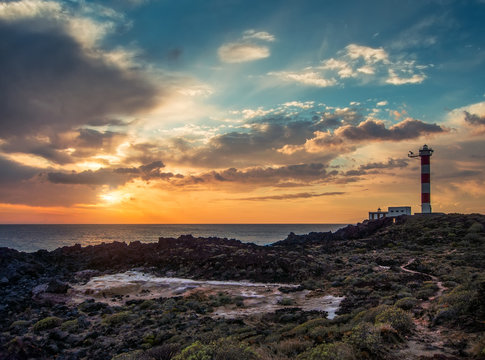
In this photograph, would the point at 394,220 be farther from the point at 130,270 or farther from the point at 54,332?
the point at 54,332

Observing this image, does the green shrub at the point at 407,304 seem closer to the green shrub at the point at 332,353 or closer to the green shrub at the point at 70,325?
the green shrub at the point at 332,353

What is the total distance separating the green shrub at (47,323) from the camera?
17970mm

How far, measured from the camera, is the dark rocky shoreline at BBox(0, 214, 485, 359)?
1328 centimetres

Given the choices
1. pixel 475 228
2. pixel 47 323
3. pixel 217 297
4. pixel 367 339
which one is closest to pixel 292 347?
pixel 367 339

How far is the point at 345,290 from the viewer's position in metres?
23.9

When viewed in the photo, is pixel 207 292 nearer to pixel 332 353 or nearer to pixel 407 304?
pixel 407 304

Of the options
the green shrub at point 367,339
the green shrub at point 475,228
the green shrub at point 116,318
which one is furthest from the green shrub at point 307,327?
the green shrub at point 475,228

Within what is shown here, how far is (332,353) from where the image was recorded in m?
8.98

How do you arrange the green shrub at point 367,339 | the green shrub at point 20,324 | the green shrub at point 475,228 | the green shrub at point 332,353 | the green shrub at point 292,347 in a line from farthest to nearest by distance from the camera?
the green shrub at point 475,228, the green shrub at point 20,324, the green shrub at point 292,347, the green shrub at point 367,339, the green shrub at point 332,353

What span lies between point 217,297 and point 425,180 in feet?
184

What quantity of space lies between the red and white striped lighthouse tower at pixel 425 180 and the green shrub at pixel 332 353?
208 feet

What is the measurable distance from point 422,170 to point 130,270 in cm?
5832

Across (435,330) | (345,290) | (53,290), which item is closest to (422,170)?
(345,290)

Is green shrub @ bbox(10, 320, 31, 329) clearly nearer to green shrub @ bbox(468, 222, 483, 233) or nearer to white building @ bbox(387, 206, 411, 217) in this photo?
green shrub @ bbox(468, 222, 483, 233)
